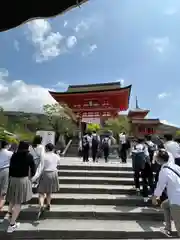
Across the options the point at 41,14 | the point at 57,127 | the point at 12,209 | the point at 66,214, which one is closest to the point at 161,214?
the point at 66,214

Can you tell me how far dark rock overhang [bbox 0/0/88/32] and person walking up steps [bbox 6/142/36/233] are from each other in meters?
2.70

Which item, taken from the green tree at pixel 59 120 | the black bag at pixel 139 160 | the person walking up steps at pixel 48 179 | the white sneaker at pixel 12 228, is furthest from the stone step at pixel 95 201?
the green tree at pixel 59 120

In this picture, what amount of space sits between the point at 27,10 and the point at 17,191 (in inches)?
126

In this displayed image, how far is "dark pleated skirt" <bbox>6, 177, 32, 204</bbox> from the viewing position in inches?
170

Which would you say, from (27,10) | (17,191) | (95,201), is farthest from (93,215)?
(27,10)

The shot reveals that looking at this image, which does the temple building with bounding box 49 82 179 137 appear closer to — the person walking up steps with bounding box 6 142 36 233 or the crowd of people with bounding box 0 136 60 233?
the crowd of people with bounding box 0 136 60 233

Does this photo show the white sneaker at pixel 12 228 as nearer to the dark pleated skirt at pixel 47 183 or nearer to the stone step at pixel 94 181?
the dark pleated skirt at pixel 47 183

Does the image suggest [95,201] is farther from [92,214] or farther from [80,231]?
[80,231]

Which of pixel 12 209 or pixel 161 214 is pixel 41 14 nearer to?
pixel 12 209

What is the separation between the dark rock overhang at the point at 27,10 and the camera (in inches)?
84.0

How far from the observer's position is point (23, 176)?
4402 mm

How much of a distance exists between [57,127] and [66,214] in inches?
1098

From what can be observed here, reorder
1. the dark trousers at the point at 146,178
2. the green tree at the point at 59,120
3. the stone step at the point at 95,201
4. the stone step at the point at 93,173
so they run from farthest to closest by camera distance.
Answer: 1. the green tree at the point at 59,120
2. the stone step at the point at 93,173
3. the dark trousers at the point at 146,178
4. the stone step at the point at 95,201

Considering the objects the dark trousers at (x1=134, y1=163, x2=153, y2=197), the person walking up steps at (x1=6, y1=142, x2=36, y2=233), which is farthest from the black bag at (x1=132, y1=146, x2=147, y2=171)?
the person walking up steps at (x1=6, y1=142, x2=36, y2=233)
